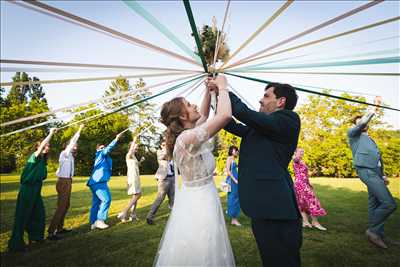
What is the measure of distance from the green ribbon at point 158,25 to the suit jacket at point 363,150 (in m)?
3.39

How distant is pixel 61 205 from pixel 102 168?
1.07m

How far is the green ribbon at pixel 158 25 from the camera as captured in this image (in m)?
1.55

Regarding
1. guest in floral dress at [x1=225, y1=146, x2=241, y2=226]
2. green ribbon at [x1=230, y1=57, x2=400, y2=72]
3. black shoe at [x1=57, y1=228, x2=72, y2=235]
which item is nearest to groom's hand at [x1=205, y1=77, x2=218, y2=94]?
green ribbon at [x1=230, y1=57, x2=400, y2=72]

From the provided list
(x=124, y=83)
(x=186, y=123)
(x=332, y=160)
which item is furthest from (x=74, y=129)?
(x=186, y=123)

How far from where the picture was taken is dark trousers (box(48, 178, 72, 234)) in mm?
4905

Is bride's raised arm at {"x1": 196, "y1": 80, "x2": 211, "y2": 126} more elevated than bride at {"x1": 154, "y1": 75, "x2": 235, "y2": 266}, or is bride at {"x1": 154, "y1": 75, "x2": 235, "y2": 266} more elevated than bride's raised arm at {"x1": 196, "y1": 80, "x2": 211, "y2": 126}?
bride's raised arm at {"x1": 196, "y1": 80, "x2": 211, "y2": 126}

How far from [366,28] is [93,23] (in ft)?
6.07

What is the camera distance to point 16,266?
3484 millimetres

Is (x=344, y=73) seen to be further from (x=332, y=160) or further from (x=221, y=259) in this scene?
(x=332, y=160)

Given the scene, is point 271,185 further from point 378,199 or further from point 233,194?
point 233,194

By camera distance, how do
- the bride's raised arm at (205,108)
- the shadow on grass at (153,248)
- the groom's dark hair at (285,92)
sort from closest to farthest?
the groom's dark hair at (285,92) < the bride's raised arm at (205,108) < the shadow on grass at (153,248)

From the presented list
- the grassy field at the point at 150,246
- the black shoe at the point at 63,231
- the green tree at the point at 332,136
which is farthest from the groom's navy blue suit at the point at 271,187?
the green tree at the point at 332,136

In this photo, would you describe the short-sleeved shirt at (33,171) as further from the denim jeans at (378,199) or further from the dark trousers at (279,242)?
the denim jeans at (378,199)

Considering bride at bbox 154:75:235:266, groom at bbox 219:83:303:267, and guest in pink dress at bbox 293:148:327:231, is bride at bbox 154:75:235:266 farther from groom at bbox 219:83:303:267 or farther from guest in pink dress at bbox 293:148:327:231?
guest in pink dress at bbox 293:148:327:231
